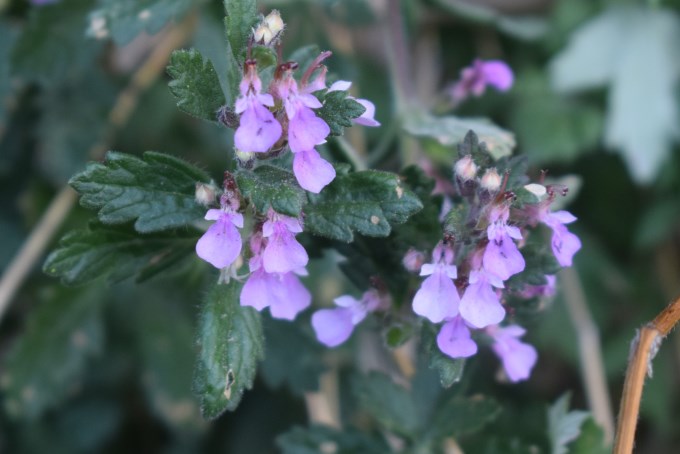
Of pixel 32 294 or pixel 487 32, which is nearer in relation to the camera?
pixel 32 294

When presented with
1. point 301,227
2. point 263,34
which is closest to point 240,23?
point 263,34

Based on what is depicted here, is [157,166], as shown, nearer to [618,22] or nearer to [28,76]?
[28,76]

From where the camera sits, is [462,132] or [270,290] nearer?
[270,290]

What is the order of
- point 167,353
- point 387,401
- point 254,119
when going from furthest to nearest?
point 167,353
point 387,401
point 254,119

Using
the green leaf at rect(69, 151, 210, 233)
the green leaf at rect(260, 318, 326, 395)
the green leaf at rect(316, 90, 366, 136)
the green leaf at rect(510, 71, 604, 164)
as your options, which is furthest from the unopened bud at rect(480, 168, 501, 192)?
the green leaf at rect(510, 71, 604, 164)

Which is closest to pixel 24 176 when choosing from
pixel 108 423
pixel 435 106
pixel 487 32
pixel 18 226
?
pixel 18 226

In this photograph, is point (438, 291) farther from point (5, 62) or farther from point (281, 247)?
point (5, 62)
